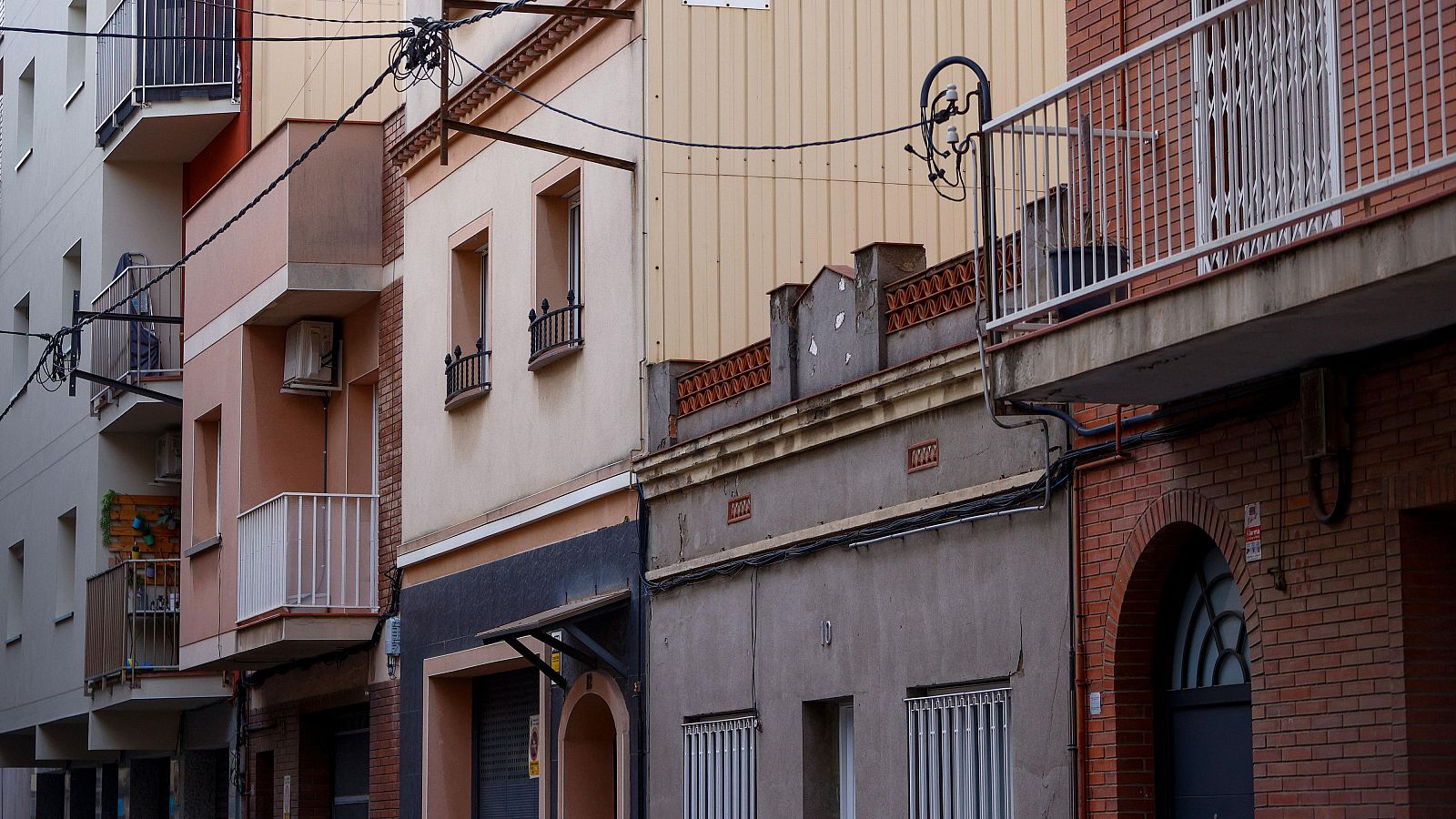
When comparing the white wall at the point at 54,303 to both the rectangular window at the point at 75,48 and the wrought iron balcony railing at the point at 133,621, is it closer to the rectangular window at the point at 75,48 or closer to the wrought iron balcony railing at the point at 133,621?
the rectangular window at the point at 75,48

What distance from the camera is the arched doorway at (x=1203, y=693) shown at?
31.7ft

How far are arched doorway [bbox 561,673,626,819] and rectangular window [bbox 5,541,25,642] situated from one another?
1714cm

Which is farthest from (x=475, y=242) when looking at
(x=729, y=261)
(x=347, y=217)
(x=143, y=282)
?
(x=143, y=282)

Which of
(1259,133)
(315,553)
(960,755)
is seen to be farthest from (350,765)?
(1259,133)

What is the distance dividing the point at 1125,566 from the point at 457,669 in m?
Result: 8.66

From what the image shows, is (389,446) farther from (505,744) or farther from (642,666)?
(642,666)

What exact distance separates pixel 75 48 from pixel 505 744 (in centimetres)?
1571

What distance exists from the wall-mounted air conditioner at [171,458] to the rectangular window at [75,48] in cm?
584

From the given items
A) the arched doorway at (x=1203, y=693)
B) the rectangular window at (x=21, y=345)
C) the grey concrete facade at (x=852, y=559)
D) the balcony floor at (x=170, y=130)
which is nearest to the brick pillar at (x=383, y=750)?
the grey concrete facade at (x=852, y=559)

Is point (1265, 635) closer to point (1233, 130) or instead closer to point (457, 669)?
point (1233, 130)

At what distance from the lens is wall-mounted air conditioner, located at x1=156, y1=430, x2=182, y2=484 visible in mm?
25688

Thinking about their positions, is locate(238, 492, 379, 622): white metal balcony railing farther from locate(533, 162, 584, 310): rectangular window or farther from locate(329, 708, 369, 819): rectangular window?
locate(533, 162, 584, 310): rectangular window

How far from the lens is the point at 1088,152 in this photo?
31.8ft

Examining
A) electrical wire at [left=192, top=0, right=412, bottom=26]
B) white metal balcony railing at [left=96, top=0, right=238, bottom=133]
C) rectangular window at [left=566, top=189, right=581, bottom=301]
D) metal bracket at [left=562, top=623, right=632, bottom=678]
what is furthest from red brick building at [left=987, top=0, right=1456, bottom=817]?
white metal balcony railing at [left=96, top=0, right=238, bottom=133]
